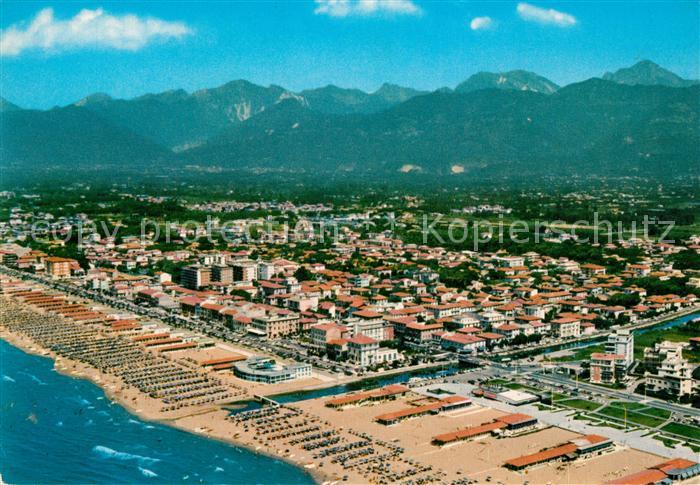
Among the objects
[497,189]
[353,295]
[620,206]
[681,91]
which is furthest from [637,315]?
[681,91]

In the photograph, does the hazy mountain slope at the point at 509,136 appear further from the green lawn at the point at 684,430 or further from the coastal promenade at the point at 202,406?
the green lawn at the point at 684,430

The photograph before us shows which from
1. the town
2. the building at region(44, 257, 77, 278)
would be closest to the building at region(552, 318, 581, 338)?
the town

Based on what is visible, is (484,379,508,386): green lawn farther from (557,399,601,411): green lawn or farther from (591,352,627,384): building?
(591,352,627,384): building

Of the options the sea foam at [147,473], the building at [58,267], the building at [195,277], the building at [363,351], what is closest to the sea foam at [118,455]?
the sea foam at [147,473]

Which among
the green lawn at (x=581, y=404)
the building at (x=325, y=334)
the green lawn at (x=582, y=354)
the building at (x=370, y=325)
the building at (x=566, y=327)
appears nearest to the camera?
the green lawn at (x=581, y=404)

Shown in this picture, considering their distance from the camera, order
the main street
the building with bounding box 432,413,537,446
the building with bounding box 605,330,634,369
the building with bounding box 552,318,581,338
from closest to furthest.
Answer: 1. the building with bounding box 432,413,537,446
2. the main street
3. the building with bounding box 605,330,634,369
4. the building with bounding box 552,318,581,338

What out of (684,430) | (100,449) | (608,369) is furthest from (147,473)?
(608,369)

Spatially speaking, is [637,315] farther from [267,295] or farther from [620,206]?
[620,206]
